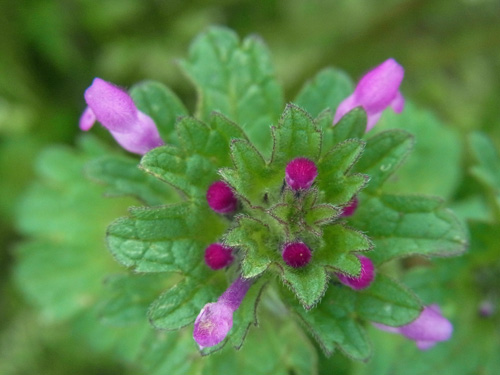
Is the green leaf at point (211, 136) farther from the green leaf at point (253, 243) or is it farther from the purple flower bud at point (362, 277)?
the purple flower bud at point (362, 277)

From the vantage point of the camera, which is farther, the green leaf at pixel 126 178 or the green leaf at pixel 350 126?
the green leaf at pixel 126 178

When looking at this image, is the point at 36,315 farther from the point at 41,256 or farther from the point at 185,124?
the point at 185,124

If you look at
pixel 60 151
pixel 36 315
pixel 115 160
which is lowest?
pixel 36 315

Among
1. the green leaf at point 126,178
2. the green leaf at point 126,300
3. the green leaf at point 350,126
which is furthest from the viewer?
the green leaf at point 126,300

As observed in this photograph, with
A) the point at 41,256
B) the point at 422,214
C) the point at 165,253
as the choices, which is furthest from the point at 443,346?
the point at 41,256

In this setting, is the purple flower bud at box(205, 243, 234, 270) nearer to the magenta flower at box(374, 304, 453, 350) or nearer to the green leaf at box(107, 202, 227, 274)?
the green leaf at box(107, 202, 227, 274)

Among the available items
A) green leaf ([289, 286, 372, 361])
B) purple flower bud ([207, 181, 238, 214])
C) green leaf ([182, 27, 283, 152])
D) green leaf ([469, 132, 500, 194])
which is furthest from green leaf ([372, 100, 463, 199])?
purple flower bud ([207, 181, 238, 214])

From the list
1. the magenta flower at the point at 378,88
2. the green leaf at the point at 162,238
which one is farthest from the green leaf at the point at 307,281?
the magenta flower at the point at 378,88
